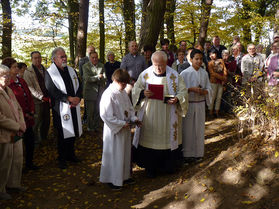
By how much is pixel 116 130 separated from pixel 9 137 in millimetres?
1606

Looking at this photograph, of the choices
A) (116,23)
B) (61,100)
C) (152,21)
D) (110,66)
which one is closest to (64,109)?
(61,100)

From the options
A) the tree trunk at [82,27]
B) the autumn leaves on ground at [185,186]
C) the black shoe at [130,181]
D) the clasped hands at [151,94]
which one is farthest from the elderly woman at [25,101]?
the tree trunk at [82,27]

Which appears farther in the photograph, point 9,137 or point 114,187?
point 114,187

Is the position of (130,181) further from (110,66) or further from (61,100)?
(110,66)

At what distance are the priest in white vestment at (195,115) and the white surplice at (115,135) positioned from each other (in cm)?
140

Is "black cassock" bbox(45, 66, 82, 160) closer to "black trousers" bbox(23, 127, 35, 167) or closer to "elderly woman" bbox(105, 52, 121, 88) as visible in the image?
→ "black trousers" bbox(23, 127, 35, 167)

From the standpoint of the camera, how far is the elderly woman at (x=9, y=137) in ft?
12.4

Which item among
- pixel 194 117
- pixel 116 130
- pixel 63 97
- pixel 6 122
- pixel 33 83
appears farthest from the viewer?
pixel 33 83

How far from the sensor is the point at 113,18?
17.4 m

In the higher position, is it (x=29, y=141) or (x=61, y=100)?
(x=61, y=100)

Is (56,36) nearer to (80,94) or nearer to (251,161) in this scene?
(80,94)

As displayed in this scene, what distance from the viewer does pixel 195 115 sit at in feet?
17.1

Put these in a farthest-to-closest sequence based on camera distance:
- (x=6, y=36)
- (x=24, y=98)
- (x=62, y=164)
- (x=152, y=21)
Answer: (x=6, y=36)
(x=152, y=21)
(x=62, y=164)
(x=24, y=98)

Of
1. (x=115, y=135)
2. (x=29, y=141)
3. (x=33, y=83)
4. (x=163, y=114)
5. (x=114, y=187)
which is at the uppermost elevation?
(x=33, y=83)
